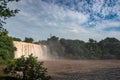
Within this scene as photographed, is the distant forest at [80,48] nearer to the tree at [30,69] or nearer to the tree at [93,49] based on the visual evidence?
the tree at [93,49]

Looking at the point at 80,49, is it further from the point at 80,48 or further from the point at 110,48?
the point at 110,48

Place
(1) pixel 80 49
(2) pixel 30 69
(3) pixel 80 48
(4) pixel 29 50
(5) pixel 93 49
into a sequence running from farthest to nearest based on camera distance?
(5) pixel 93 49 < (3) pixel 80 48 < (1) pixel 80 49 < (4) pixel 29 50 < (2) pixel 30 69

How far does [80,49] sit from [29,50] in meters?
40.5

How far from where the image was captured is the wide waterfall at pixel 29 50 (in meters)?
81.3

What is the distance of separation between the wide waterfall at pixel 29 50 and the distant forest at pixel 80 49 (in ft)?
34.2

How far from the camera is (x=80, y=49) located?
126 meters

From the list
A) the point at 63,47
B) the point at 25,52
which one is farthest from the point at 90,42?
the point at 25,52

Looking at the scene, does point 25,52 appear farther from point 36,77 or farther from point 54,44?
point 36,77

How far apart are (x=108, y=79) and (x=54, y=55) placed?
270 feet

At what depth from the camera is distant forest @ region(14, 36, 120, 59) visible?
397 feet

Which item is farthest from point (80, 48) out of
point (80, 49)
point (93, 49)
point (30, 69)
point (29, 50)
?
point (30, 69)

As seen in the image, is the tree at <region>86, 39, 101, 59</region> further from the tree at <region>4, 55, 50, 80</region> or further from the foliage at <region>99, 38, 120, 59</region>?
the tree at <region>4, 55, 50, 80</region>

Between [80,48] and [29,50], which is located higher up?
[80,48]

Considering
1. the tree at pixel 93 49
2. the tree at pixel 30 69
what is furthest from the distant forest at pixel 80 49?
the tree at pixel 30 69
